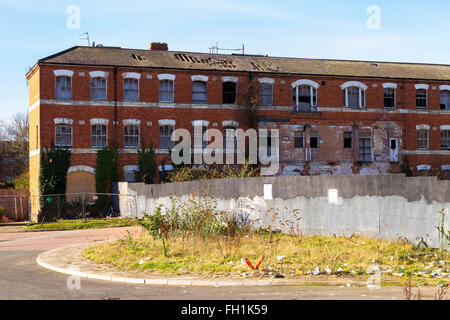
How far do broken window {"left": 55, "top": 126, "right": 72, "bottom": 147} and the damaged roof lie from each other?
4.24 m

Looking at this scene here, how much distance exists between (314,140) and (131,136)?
512 inches

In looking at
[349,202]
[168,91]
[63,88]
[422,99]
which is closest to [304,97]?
[422,99]

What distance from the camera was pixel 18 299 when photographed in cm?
1009

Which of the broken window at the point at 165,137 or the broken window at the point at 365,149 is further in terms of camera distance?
the broken window at the point at 365,149

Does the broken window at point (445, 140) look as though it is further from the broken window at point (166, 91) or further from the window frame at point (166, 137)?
the broken window at point (166, 91)

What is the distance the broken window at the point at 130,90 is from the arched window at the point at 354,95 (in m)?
15.0

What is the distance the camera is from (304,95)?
39938 mm

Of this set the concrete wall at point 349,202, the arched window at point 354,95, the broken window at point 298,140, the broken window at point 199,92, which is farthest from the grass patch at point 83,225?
the arched window at point 354,95

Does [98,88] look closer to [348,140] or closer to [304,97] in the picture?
[304,97]

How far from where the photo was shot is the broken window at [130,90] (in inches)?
1451

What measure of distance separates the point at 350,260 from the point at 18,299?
24.4ft

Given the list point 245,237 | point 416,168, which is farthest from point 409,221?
point 416,168

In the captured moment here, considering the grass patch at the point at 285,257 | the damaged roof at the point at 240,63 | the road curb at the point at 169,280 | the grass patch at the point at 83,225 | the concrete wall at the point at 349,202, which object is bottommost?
the grass patch at the point at 83,225
